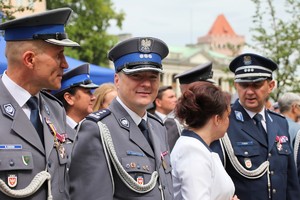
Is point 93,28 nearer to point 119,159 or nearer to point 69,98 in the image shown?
point 69,98

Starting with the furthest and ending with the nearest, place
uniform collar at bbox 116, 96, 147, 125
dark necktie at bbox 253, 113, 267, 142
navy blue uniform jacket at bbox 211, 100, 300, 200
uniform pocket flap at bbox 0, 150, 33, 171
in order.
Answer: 1. dark necktie at bbox 253, 113, 267, 142
2. navy blue uniform jacket at bbox 211, 100, 300, 200
3. uniform collar at bbox 116, 96, 147, 125
4. uniform pocket flap at bbox 0, 150, 33, 171

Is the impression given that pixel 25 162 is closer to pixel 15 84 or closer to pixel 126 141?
pixel 15 84

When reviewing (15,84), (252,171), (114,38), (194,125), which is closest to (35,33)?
(15,84)

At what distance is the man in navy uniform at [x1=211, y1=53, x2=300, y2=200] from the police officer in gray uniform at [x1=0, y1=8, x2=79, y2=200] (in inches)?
76.2

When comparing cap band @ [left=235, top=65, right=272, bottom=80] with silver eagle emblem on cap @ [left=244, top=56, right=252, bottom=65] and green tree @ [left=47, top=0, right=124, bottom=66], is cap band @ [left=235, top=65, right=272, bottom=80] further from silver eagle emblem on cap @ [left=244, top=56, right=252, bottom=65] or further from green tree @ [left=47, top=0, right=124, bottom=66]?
green tree @ [left=47, top=0, right=124, bottom=66]

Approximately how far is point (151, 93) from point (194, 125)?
1.85 feet

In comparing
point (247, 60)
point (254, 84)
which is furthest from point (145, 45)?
point (247, 60)

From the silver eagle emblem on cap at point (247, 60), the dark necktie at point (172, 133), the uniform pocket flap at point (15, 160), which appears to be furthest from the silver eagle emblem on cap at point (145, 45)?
the dark necktie at point (172, 133)

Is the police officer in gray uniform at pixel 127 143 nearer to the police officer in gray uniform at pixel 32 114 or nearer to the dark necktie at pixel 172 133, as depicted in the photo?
the police officer in gray uniform at pixel 32 114

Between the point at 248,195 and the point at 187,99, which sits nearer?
the point at 187,99

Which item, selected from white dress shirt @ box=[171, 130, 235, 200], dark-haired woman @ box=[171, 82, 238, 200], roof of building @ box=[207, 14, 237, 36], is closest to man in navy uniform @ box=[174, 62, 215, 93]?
dark-haired woman @ box=[171, 82, 238, 200]

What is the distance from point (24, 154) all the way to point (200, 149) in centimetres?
127

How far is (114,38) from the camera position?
120 feet

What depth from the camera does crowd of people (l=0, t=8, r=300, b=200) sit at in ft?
10.7
